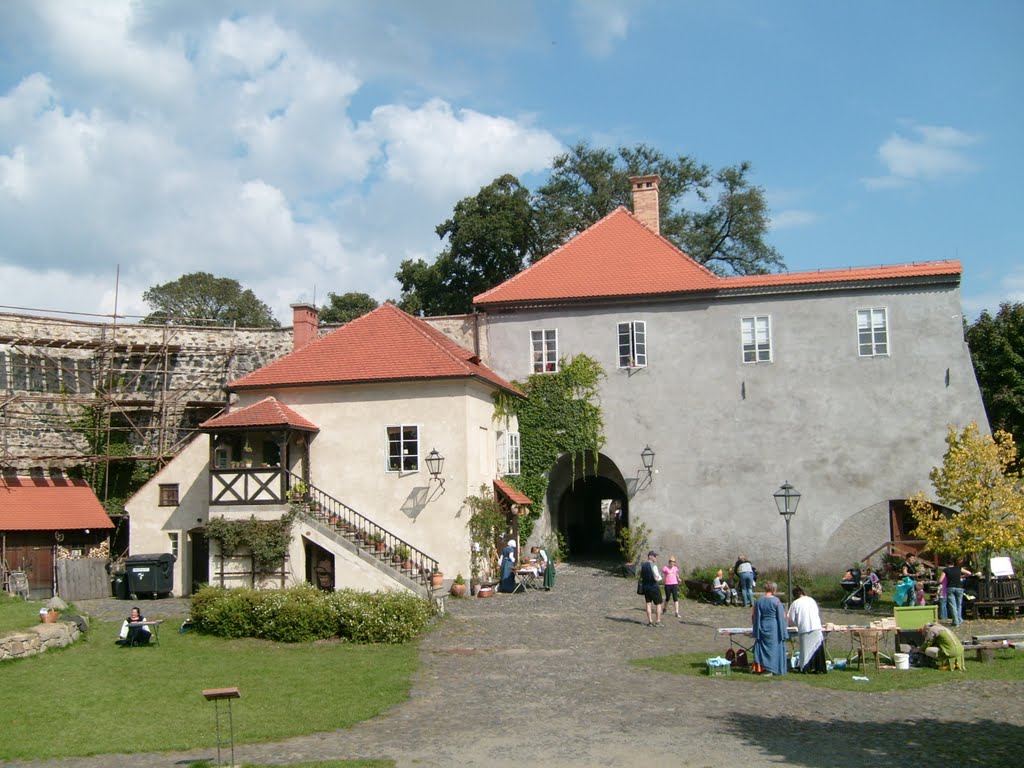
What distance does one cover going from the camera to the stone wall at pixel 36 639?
16875mm

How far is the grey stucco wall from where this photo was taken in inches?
1081

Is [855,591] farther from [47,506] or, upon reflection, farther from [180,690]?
[47,506]

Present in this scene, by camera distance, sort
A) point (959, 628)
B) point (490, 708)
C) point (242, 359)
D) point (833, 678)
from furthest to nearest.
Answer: point (242, 359)
point (959, 628)
point (833, 678)
point (490, 708)

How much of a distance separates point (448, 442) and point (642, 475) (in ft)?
21.2

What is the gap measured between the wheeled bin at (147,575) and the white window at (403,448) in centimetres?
674

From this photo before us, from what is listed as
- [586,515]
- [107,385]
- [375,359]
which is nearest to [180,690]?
[375,359]

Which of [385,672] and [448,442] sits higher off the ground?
[448,442]

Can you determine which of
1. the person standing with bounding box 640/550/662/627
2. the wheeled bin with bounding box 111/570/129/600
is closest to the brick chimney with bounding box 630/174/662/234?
the person standing with bounding box 640/550/662/627

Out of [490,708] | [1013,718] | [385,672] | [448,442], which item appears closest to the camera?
[1013,718]

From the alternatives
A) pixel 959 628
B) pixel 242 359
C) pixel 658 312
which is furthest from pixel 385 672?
pixel 242 359

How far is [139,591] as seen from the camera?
26.3m

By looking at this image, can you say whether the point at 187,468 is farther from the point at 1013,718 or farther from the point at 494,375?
the point at 1013,718

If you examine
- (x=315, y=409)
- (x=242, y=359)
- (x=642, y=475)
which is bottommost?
(x=642, y=475)

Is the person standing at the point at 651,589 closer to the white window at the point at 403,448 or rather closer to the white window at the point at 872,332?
the white window at the point at 403,448
